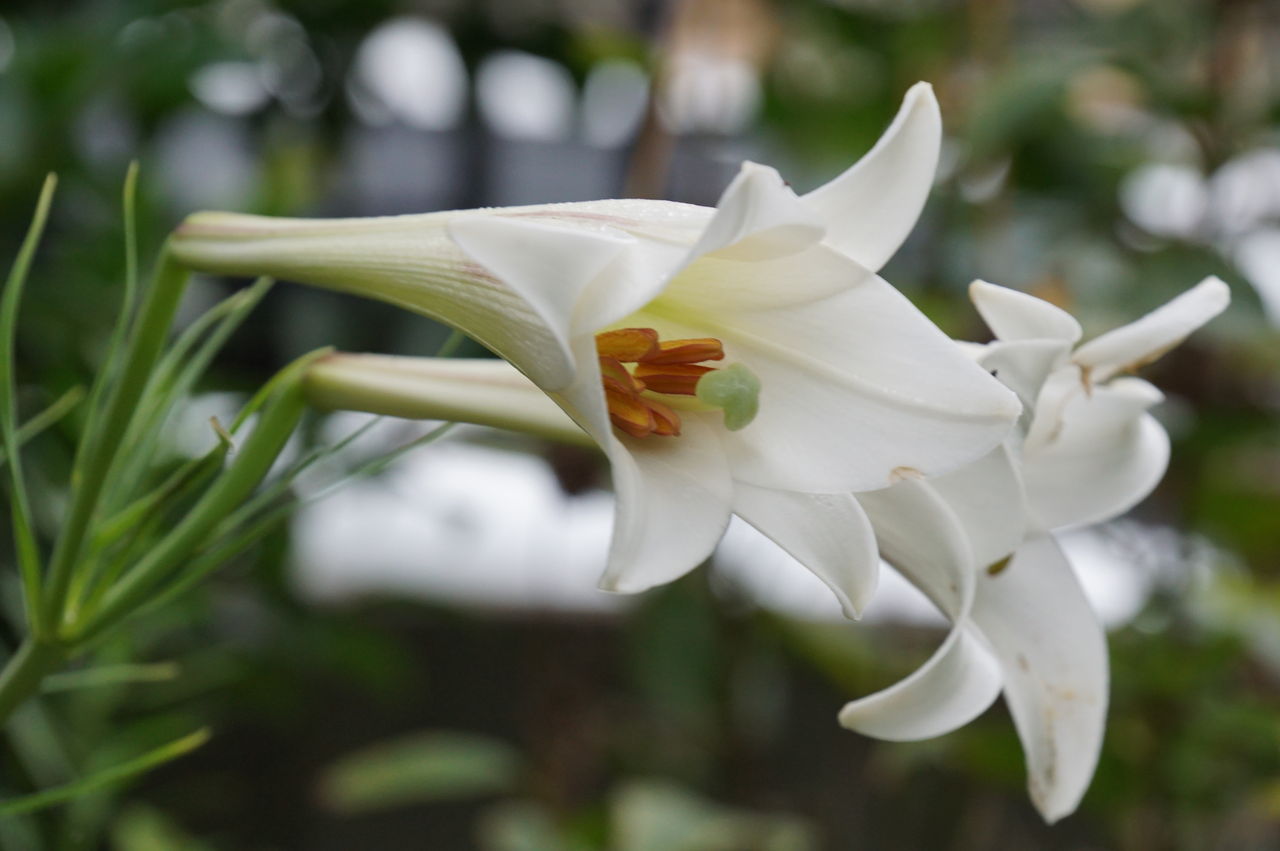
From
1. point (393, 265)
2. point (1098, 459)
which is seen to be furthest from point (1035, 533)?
point (393, 265)

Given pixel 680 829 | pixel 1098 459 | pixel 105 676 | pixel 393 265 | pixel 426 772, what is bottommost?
pixel 426 772

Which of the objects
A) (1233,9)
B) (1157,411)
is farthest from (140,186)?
(1233,9)

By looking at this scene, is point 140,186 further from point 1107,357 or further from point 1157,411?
point 1157,411

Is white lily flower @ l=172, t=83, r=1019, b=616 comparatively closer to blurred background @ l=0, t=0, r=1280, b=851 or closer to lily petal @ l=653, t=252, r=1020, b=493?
lily petal @ l=653, t=252, r=1020, b=493

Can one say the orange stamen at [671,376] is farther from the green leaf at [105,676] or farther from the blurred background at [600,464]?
the blurred background at [600,464]

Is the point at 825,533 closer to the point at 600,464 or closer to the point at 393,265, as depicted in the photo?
the point at 393,265

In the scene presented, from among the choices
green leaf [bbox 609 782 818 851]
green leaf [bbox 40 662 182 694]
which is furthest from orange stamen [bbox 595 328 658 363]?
green leaf [bbox 609 782 818 851]
